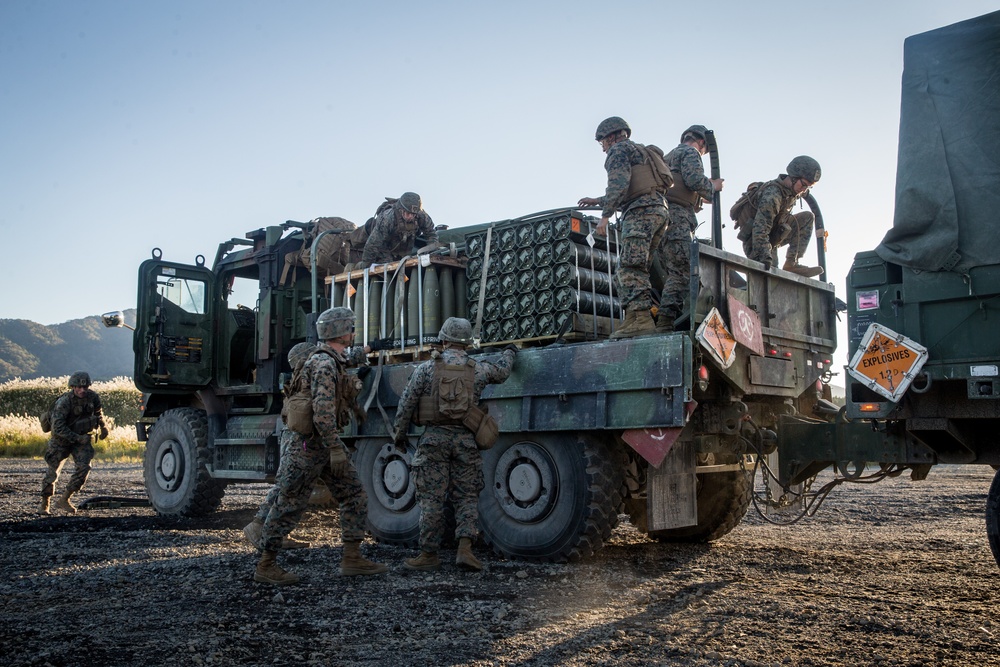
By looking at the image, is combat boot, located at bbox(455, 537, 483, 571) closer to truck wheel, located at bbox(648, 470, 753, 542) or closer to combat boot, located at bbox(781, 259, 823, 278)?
truck wheel, located at bbox(648, 470, 753, 542)

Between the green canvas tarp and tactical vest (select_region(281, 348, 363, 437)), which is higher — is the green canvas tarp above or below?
above

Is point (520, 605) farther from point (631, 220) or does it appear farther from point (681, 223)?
point (681, 223)

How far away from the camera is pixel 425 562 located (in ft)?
21.2

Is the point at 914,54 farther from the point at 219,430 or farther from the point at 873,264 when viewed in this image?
the point at 219,430

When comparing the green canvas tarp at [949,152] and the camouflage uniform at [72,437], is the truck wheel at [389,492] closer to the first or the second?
the green canvas tarp at [949,152]

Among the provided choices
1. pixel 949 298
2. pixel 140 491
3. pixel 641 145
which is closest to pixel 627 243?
pixel 641 145

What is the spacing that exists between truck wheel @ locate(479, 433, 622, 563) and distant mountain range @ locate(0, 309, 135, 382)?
100306 mm

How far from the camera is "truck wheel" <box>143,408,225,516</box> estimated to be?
10305 mm

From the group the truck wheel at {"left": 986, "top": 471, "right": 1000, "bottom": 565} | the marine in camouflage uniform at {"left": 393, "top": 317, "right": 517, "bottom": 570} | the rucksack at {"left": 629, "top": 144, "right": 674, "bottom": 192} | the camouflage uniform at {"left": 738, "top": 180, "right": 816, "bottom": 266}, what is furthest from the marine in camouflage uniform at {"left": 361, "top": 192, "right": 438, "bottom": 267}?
the truck wheel at {"left": 986, "top": 471, "right": 1000, "bottom": 565}

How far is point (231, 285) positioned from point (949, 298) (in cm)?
884

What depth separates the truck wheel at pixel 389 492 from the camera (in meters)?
7.80

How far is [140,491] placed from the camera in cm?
1426

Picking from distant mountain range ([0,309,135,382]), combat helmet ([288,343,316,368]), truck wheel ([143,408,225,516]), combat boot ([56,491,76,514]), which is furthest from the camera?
distant mountain range ([0,309,135,382])

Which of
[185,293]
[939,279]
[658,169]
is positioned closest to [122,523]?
[185,293]
